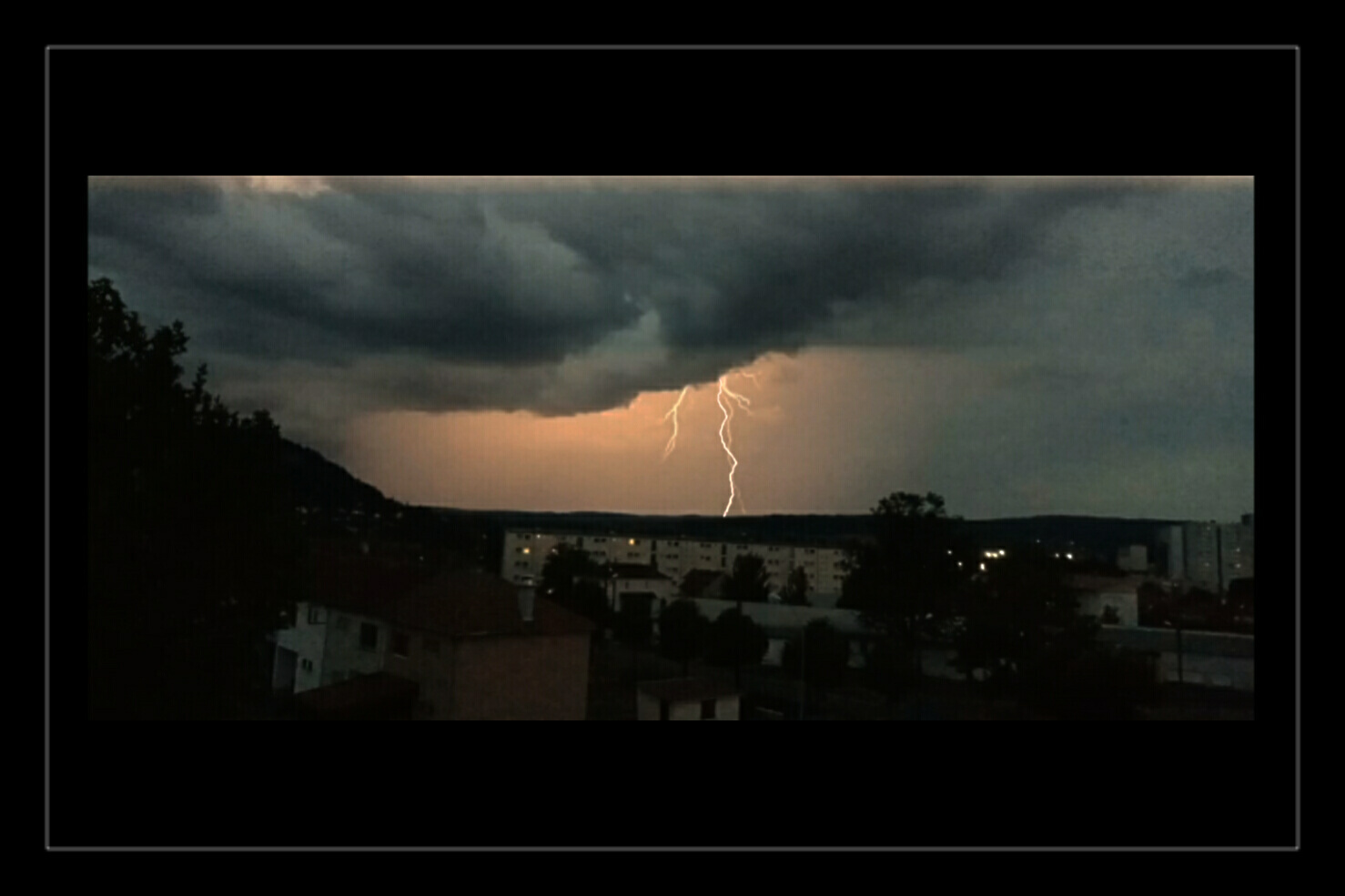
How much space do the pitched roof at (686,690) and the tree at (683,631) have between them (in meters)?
0.07

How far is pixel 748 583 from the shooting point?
316 cm

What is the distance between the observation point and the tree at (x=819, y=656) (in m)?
3.05

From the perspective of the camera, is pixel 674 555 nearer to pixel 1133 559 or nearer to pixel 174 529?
pixel 1133 559

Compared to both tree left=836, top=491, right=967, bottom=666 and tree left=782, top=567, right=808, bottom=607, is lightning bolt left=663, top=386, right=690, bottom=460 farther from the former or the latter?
tree left=836, top=491, right=967, bottom=666

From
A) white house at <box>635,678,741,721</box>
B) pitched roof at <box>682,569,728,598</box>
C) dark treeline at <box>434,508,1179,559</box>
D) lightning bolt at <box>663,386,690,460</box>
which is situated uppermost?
lightning bolt at <box>663,386,690,460</box>

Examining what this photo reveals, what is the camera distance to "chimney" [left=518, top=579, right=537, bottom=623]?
316cm

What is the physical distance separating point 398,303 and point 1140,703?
11.4 ft

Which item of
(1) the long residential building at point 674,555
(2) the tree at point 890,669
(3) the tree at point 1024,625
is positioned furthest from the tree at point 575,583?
(3) the tree at point 1024,625

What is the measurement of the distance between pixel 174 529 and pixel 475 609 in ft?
4.19

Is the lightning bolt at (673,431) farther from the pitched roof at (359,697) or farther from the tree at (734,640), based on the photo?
the pitched roof at (359,697)

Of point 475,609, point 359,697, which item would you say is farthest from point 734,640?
point 359,697

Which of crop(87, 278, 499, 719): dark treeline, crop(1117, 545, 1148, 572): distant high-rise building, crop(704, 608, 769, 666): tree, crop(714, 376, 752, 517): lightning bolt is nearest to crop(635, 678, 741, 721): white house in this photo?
crop(704, 608, 769, 666): tree

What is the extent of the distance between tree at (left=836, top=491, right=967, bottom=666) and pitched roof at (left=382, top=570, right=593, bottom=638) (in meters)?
1.18
